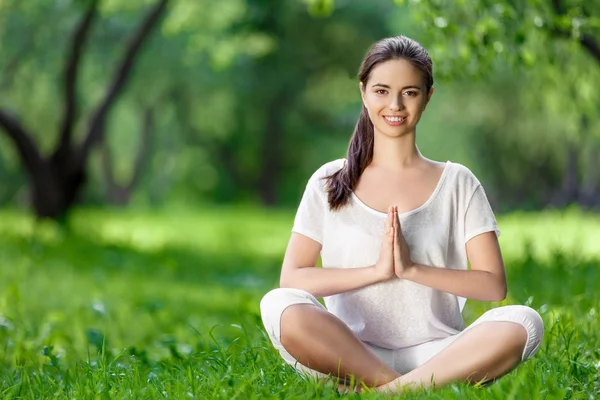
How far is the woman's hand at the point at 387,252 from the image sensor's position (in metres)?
3.60

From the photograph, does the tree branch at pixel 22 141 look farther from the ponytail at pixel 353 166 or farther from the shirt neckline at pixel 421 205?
the shirt neckline at pixel 421 205

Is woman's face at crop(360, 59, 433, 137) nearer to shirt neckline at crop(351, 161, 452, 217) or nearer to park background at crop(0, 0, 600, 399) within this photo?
shirt neckline at crop(351, 161, 452, 217)

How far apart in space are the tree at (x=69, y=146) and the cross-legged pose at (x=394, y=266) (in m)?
10.6

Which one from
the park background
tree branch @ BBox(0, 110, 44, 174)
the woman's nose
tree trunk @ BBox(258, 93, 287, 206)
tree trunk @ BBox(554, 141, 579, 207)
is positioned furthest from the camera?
tree trunk @ BBox(258, 93, 287, 206)

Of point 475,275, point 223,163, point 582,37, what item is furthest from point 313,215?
point 223,163

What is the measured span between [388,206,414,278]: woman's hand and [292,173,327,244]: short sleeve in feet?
1.22

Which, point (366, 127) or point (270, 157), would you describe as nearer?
point (366, 127)

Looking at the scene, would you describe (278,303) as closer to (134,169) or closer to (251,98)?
(251,98)

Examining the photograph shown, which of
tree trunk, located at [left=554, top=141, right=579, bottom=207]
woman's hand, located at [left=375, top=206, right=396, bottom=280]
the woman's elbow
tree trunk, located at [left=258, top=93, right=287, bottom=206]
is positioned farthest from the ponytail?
tree trunk, located at [left=258, top=93, right=287, bottom=206]

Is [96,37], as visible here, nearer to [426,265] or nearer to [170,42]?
[170,42]

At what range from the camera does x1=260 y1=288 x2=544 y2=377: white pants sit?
3.63 m

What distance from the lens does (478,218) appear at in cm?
374

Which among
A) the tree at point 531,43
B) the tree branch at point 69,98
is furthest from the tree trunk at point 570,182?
the tree branch at point 69,98

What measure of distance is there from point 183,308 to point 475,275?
212 inches
